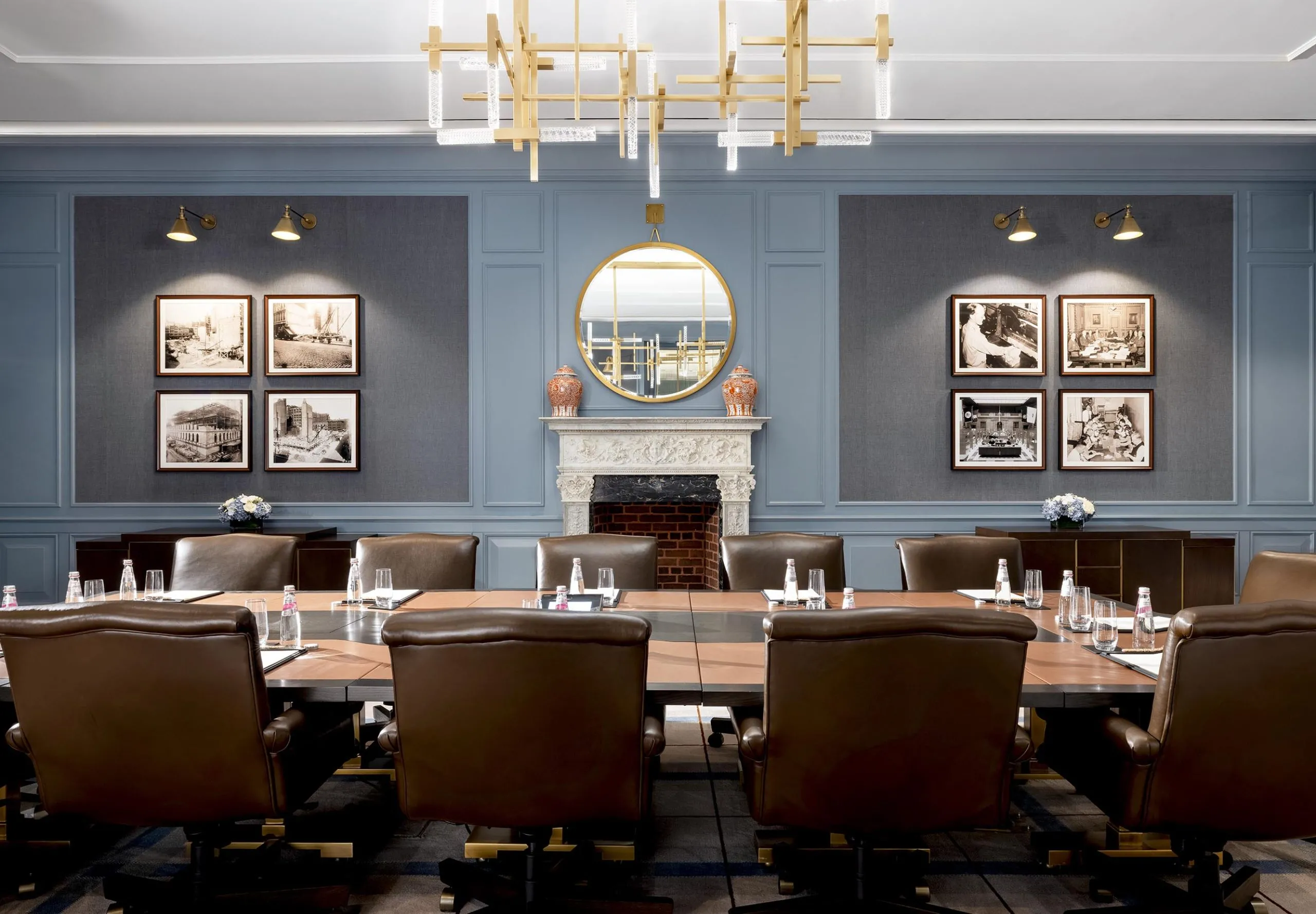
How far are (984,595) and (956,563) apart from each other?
0.39 meters

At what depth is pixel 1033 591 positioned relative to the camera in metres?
2.80

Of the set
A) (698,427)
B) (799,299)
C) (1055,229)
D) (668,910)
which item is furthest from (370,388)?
(1055,229)

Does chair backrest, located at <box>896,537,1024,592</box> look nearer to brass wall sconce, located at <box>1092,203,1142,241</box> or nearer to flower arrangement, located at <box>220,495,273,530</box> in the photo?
brass wall sconce, located at <box>1092,203,1142,241</box>

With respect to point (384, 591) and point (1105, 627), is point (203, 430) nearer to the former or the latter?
point (384, 591)

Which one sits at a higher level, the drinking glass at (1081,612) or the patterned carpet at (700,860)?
the drinking glass at (1081,612)

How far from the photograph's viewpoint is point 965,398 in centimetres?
536

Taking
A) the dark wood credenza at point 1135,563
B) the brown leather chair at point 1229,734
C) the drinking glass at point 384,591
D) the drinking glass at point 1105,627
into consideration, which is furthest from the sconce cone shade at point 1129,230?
the drinking glass at point 384,591

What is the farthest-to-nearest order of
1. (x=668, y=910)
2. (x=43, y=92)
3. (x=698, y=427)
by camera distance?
(x=698, y=427) < (x=43, y=92) < (x=668, y=910)

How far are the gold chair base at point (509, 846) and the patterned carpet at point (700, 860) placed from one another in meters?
0.08

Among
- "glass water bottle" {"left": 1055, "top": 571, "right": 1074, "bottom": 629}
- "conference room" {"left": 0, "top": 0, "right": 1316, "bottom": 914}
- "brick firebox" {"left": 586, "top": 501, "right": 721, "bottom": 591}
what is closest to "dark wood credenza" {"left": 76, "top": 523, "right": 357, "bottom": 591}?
"conference room" {"left": 0, "top": 0, "right": 1316, "bottom": 914}

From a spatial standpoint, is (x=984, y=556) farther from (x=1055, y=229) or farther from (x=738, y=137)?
(x=1055, y=229)

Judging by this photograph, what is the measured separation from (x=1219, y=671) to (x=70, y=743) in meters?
2.56

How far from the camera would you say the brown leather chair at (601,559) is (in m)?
3.35

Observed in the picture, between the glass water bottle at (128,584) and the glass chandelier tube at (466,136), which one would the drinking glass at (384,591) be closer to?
the glass water bottle at (128,584)
